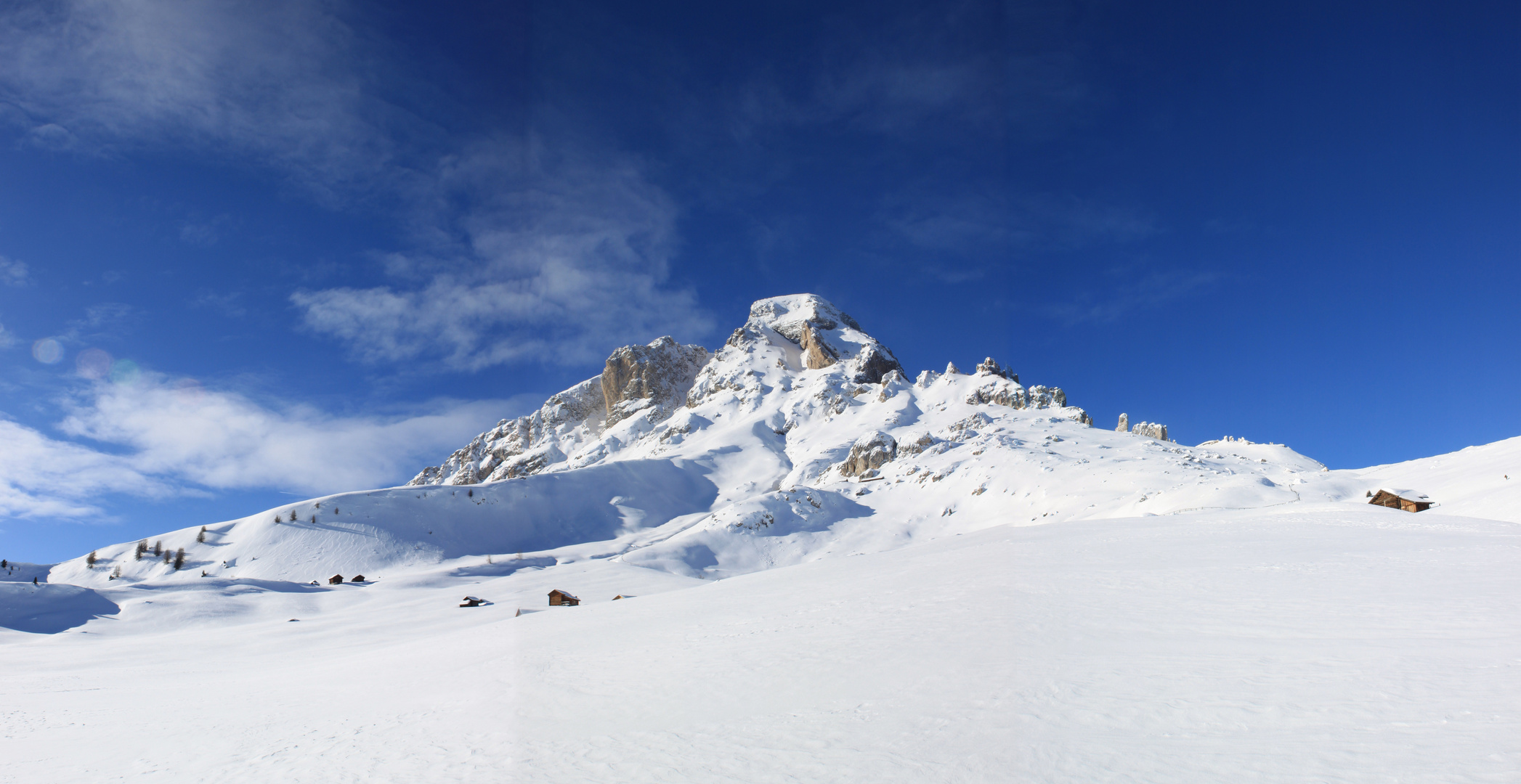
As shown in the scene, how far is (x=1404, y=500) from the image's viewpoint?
102 ft

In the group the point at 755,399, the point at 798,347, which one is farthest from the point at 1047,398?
Answer: the point at 798,347

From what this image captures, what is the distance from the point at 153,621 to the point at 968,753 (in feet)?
163

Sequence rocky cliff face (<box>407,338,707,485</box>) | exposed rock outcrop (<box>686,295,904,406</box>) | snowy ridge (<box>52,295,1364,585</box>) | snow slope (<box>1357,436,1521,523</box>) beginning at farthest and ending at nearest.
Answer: rocky cliff face (<box>407,338,707,485</box>) < exposed rock outcrop (<box>686,295,904,406</box>) < snowy ridge (<box>52,295,1364,585</box>) < snow slope (<box>1357,436,1521,523</box>)

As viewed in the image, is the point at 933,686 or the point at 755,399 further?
the point at 755,399

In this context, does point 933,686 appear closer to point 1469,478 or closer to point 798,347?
point 1469,478

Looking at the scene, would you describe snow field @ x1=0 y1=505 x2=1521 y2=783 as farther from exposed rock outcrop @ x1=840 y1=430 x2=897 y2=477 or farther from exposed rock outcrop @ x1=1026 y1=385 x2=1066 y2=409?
exposed rock outcrop @ x1=1026 y1=385 x2=1066 y2=409

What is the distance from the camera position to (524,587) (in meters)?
48.6

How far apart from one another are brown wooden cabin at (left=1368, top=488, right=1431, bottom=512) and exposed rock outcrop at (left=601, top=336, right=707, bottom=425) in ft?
440

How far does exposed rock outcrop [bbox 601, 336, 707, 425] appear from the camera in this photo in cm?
16238

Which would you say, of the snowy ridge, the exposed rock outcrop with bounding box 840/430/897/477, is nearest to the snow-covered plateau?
the snowy ridge

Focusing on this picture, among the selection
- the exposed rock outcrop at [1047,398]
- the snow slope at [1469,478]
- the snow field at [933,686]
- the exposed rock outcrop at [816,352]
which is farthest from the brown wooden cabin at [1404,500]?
the exposed rock outcrop at [816,352]

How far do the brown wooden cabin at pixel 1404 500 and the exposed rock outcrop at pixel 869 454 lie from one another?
197ft

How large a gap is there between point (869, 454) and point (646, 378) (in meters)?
84.3

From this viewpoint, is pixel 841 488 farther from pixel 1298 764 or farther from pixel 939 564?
pixel 1298 764
